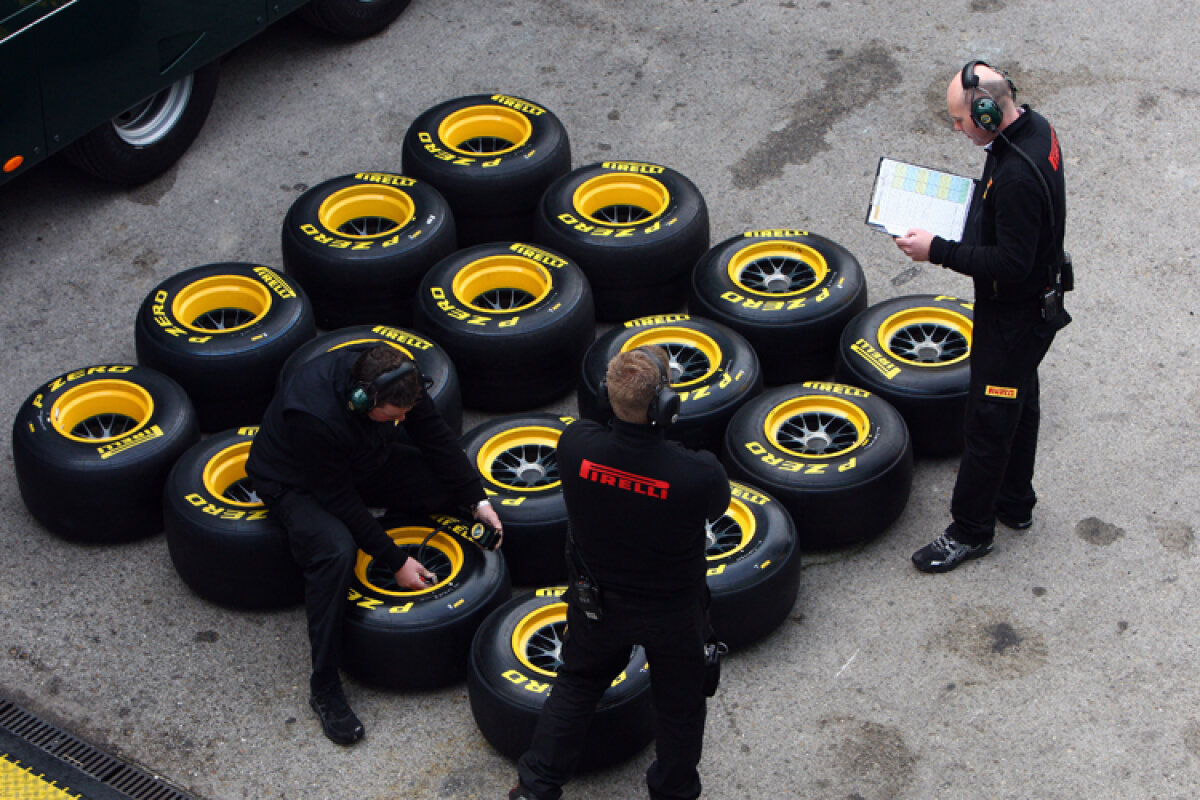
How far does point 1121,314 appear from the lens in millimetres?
7676

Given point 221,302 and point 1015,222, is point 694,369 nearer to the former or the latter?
point 1015,222

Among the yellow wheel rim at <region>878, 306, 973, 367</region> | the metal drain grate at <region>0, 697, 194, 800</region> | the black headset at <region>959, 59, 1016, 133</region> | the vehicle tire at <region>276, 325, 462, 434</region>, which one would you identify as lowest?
the metal drain grate at <region>0, 697, 194, 800</region>

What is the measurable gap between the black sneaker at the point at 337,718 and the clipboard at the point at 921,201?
2.94 m

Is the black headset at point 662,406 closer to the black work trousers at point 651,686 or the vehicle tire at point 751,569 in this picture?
the black work trousers at point 651,686

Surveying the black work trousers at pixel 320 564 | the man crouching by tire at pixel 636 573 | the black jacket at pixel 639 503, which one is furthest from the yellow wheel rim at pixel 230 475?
the black jacket at pixel 639 503

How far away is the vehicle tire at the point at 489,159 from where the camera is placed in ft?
26.1

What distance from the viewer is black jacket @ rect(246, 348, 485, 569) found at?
548 cm

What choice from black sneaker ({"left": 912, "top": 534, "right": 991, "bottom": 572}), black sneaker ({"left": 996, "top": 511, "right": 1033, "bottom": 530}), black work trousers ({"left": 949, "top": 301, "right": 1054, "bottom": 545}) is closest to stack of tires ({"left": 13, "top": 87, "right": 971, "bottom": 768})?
black sneaker ({"left": 912, "top": 534, "right": 991, "bottom": 572})

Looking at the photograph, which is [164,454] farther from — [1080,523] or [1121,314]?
[1121,314]

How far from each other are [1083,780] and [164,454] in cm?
413

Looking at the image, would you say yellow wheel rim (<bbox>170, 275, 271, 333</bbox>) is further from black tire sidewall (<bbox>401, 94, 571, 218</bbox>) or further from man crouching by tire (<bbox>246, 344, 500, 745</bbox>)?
man crouching by tire (<bbox>246, 344, 500, 745</bbox>)

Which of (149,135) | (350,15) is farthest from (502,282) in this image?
(350,15)

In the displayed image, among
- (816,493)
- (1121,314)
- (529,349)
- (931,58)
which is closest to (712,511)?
(816,493)

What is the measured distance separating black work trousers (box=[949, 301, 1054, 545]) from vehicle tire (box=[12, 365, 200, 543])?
11.6 ft
